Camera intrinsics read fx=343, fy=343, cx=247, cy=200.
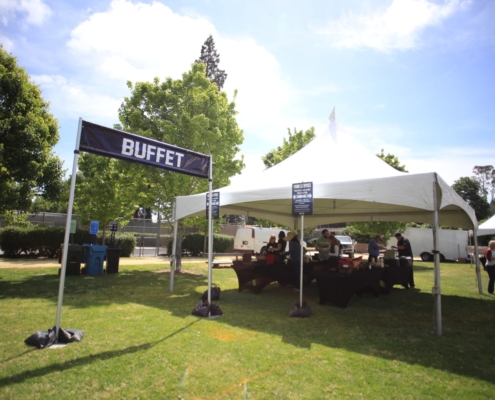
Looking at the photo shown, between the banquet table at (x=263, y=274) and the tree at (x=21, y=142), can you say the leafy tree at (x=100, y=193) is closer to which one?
the tree at (x=21, y=142)

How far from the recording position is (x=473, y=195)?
48000 mm

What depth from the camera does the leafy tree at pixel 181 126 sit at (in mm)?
12680

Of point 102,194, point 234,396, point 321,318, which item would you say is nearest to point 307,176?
point 321,318

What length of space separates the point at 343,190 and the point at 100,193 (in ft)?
42.5

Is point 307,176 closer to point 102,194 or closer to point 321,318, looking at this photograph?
point 321,318

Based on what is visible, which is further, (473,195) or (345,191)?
(473,195)

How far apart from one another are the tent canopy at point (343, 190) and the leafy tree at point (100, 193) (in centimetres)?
776

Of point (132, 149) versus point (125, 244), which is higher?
point (132, 149)

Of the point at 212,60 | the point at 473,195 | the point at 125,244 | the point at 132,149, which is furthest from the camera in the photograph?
the point at 473,195

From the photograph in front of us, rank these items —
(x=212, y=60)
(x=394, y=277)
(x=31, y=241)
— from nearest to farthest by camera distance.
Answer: (x=394, y=277)
(x=31, y=241)
(x=212, y=60)

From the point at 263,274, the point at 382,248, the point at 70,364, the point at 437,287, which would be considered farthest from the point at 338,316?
the point at 382,248

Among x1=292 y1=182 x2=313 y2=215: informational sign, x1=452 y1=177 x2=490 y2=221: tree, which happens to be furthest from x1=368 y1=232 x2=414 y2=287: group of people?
x1=452 y1=177 x2=490 y2=221: tree

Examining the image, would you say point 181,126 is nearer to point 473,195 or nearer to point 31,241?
point 31,241

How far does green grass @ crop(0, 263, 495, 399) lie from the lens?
131 inches
